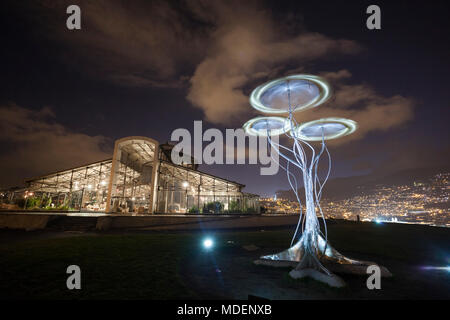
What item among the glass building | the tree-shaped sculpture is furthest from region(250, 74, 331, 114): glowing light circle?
the glass building

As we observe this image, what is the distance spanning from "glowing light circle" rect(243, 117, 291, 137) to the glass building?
1657 centimetres

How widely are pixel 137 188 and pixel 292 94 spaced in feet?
77.6

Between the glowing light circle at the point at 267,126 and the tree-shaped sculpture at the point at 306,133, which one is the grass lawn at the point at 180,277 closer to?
the tree-shaped sculpture at the point at 306,133

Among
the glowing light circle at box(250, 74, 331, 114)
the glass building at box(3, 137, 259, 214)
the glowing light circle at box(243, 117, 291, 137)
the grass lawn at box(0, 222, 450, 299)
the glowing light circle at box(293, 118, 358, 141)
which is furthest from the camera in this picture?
the glass building at box(3, 137, 259, 214)

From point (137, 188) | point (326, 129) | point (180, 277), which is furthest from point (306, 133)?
point (137, 188)

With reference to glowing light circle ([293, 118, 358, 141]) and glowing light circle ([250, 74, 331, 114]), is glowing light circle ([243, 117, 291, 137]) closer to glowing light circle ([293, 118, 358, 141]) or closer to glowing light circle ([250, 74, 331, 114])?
glowing light circle ([250, 74, 331, 114])

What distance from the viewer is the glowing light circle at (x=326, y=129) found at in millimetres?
6191

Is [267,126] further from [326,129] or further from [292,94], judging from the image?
[326,129]

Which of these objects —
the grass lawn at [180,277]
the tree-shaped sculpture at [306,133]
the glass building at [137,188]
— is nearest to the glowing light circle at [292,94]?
the tree-shaped sculpture at [306,133]

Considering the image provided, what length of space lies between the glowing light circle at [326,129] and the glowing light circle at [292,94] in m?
0.59

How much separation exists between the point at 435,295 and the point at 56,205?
33130mm

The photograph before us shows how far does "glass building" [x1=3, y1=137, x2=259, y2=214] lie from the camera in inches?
915

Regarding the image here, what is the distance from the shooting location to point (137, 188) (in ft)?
83.4
